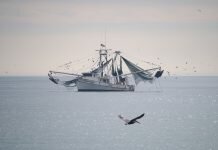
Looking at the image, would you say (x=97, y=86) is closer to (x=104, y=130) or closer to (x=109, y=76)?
(x=109, y=76)

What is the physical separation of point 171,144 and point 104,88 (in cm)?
9598

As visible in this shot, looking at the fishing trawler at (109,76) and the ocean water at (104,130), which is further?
the fishing trawler at (109,76)

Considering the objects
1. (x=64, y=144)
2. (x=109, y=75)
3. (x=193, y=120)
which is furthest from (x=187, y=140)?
(x=109, y=75)

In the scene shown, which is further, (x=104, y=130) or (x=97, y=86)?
(x=97, y=86)

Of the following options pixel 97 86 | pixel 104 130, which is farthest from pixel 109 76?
pixel 104 130

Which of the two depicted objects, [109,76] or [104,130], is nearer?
[104,130]

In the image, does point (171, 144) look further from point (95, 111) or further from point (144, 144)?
point (95, 111)

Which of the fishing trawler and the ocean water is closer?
the ocean water

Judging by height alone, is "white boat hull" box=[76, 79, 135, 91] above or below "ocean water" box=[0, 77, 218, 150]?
below

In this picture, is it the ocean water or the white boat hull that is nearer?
the ocean water

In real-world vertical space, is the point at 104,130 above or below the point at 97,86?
above

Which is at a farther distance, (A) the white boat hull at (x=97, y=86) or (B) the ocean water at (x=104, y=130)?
(A) the white boat hull at (x=97, y=86)

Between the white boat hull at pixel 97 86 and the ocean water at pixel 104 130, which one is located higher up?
the ocean water at pixel 104 130

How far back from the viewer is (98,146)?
6512cm
